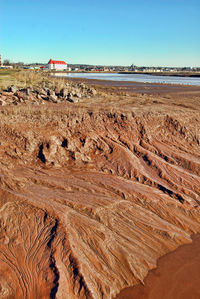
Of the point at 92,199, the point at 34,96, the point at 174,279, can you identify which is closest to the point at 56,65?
the point at 34,96

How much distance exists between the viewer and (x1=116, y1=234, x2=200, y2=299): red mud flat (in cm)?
631

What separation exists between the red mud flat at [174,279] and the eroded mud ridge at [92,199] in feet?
0.73

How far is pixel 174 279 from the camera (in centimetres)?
680

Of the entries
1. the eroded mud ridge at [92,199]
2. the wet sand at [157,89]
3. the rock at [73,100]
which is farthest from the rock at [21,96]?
the wet sand at [157,89]

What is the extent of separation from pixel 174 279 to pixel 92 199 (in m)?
3.65

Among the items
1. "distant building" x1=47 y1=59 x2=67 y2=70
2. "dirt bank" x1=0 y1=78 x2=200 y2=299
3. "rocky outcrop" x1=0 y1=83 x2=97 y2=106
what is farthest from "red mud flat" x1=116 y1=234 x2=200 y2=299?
"distant building" x1=47 y1=59 x2=67 y2=70

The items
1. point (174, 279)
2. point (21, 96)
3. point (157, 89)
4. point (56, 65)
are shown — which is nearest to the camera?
point (174, 279)

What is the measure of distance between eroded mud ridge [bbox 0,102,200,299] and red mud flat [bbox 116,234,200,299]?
22 centimetres

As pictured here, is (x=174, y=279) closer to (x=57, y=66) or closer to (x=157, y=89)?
(x=157, y=89)

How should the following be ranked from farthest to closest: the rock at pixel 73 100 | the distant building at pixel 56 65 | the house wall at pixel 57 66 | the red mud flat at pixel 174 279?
the distant building at pixel 56 65 → the house wall at pixel 57 66 → the rock at pixel 73 100 → the red mud flat at pixel 174 279

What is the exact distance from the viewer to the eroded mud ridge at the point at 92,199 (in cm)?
633

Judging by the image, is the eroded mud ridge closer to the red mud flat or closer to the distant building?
the red mud flat

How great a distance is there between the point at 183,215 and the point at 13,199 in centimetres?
608

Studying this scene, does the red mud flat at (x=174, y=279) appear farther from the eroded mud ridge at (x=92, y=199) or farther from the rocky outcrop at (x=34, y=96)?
the rocky outcrop at (x=34, y=96)
